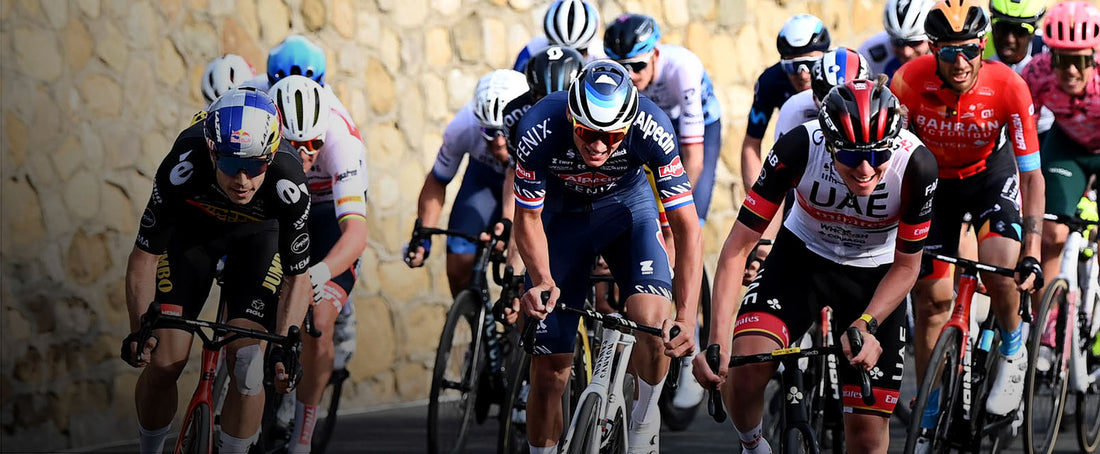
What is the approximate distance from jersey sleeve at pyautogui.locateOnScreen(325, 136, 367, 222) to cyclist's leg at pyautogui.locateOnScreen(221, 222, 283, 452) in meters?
0.48

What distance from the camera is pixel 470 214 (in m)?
7.29

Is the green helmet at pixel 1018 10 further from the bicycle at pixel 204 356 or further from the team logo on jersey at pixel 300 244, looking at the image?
the bicycle at pixel 204 356

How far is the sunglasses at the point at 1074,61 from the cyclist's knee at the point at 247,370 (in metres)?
4.00

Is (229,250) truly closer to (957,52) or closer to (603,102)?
(603,102)

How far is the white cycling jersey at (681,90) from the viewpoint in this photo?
7.59 metres

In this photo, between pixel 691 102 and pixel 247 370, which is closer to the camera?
pixel 247 370

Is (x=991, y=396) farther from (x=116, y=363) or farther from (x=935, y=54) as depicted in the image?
(x=116, y=363)

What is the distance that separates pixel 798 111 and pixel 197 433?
9.91ft

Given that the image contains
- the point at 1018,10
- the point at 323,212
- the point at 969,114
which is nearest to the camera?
the point at 969,114

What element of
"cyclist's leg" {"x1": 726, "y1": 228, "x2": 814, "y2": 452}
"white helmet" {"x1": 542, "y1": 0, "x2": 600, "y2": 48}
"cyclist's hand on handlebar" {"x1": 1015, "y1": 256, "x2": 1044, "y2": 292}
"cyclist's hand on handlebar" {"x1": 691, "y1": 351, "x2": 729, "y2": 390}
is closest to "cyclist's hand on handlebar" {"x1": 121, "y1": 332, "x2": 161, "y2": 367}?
"cyclist's hand on handlebar" {"x1": 691, "y1": 351, "x2": 729, "y2": 390}

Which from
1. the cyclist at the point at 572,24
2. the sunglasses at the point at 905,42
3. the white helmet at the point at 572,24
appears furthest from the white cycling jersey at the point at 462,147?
the sunglasses at the point at 905,42

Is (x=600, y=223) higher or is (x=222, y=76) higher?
(x=222, y=76)

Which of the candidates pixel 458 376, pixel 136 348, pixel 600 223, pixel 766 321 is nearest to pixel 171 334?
pixel 136 348

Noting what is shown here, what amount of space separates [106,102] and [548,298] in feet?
12.2
